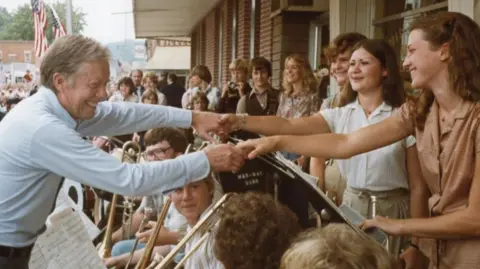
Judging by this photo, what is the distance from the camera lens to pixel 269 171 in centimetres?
230

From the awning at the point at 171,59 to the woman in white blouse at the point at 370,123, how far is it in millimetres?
39637

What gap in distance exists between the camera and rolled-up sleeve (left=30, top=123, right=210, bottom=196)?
2299mm

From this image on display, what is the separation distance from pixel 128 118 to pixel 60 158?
30.0 inches

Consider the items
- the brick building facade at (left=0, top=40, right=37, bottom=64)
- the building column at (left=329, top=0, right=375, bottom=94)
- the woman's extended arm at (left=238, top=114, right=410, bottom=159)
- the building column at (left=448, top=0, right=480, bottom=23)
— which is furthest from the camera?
the brick building facade at (left=0, top=40, right=37, bottom=64)

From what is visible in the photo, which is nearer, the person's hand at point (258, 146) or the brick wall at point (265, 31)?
the person's hand at point (258, 146)

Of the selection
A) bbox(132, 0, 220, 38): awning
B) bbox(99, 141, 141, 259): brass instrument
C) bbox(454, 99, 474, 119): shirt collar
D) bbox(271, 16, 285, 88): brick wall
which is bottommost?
bbox(99, 141, 141, 259): brass instrument

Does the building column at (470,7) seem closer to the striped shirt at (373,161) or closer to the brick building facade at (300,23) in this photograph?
the brick building facade at (300,23)

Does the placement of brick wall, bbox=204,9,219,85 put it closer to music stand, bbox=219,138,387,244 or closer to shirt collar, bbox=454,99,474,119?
music stand, bbox=219,138,387,244

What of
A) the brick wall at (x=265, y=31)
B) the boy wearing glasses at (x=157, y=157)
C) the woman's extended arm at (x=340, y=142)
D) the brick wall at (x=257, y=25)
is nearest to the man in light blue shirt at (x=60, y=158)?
the woman's extended arm at (x=340, y=142)

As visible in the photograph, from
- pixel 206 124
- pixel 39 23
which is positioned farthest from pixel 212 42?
pixel 206 124

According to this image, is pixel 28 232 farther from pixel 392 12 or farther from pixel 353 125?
pixel 392 12

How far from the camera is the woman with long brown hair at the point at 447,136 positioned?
2158mm

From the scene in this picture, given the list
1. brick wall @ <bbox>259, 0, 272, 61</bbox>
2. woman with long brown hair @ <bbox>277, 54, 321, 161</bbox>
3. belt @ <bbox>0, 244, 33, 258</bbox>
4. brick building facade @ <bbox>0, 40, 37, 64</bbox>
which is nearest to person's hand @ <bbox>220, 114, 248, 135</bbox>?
belt @ <bbox>0, 244, 33, 258</bbox>

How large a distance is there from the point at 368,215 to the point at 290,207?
0.85 meters
